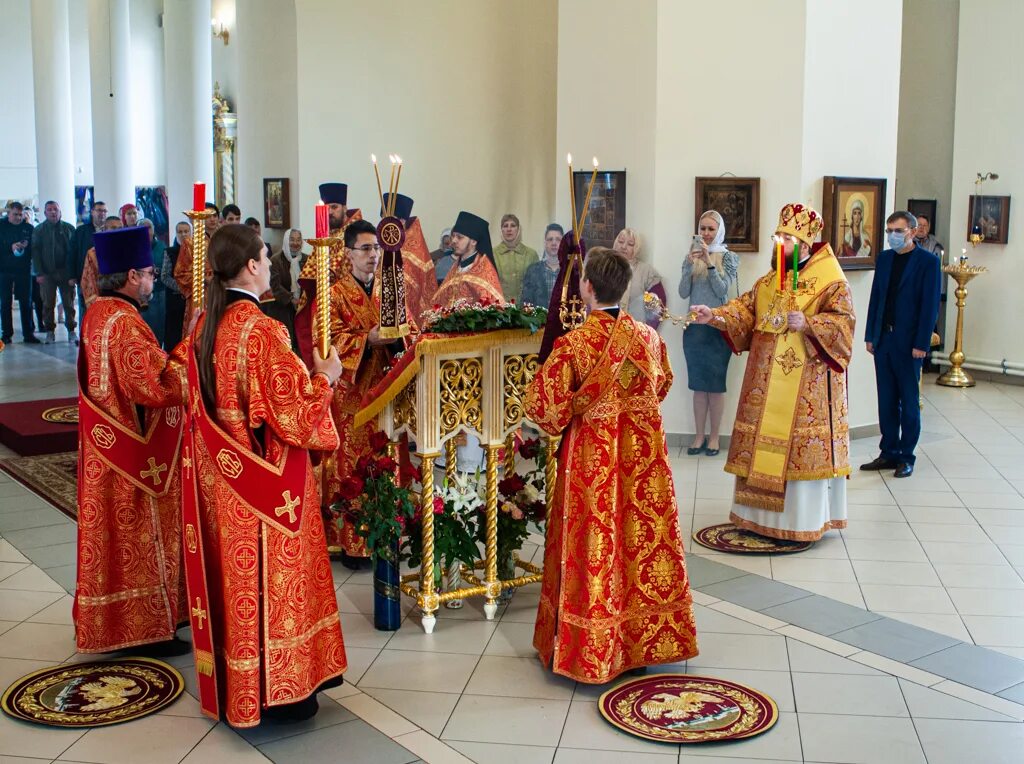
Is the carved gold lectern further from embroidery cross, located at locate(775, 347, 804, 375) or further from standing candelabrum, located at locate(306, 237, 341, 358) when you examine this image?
embroidery cross, located at locate(775, 347, 804, 375)

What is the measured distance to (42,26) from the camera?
1723cm

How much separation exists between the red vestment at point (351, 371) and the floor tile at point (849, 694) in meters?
2.27

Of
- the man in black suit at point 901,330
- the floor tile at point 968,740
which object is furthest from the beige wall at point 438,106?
the floor tile at point 968,740

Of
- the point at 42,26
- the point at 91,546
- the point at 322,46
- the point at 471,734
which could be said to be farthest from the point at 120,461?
the point at 42,26

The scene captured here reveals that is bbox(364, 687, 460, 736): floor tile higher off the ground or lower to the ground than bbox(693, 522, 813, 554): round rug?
lower

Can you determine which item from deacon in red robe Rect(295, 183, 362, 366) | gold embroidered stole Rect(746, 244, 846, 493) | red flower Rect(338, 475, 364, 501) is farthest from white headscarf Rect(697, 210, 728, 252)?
red flower Rect(338, 475, 364, 501)

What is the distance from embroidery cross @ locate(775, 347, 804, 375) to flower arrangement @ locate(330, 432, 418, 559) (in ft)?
7.86

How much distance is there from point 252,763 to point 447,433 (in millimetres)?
1670

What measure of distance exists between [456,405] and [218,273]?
1434 millimetres

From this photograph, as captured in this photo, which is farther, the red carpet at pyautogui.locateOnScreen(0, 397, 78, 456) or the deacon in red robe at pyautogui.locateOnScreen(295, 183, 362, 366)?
the red carpet at pyautogui.locateOnScreen(0, 397, 78, 456)

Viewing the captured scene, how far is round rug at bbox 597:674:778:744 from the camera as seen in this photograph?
13.7 feet

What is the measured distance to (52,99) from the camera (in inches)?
679

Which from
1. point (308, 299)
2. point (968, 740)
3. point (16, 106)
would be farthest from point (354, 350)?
point (16, 106)

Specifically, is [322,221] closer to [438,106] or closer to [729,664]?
[729,664]
